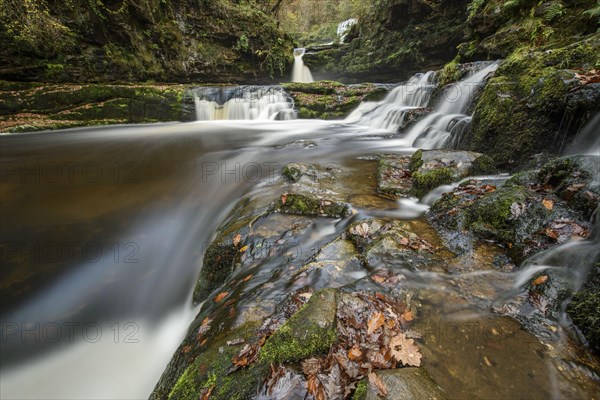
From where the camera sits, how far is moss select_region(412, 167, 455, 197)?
13.9ft

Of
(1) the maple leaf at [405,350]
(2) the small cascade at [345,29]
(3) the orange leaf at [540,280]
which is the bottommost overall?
(1) the maple leaf at [405,350]

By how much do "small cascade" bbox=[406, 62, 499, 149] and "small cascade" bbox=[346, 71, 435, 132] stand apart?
1248mm

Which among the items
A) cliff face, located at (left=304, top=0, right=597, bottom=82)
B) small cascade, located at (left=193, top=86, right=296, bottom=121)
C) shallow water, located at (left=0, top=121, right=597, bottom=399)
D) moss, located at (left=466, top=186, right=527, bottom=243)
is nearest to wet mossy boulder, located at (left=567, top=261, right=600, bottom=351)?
shallow water, located at (left=0, top=121, right=597, bottom=399)

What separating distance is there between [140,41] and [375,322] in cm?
1681

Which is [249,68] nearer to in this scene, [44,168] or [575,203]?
[44,168]

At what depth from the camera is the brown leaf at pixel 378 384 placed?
4.37ft

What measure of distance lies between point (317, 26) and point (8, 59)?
37024mm

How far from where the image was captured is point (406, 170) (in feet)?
16.3

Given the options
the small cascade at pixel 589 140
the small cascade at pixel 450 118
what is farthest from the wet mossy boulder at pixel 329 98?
the small cascade at pixel 589 140

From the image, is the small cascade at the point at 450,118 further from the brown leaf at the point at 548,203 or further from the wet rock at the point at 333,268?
the wet rock at the point at 333,268

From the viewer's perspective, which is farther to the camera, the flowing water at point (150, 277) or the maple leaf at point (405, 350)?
the flowing water at point (150, 277)

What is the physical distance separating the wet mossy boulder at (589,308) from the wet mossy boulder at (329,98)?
1159cm

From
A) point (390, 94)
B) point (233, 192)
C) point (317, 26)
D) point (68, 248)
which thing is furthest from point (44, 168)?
point (317, 26)

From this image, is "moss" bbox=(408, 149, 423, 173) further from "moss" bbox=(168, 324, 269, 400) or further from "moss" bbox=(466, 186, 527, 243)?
"moss" bbox=(168, 324, 269, 400)
